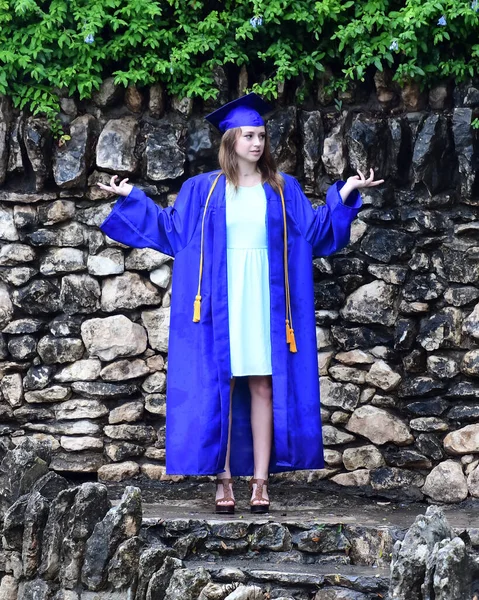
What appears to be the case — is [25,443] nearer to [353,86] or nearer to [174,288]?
[174,288]

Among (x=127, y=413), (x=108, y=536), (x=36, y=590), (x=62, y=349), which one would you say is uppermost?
(x=62, y=349)

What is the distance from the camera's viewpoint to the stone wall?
5570mm

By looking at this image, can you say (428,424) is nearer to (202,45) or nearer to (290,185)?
(290,185)

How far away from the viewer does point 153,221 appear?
16.5ft

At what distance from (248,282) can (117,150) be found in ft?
4.23

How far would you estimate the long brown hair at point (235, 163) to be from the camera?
4973mm

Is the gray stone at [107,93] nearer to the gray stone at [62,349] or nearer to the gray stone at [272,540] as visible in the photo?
the gray stone at [62,349]

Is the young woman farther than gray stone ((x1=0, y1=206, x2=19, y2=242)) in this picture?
No

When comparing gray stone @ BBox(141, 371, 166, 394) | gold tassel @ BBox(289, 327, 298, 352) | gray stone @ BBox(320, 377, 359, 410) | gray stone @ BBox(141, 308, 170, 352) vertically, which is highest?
gray stone @ BBox(141, 308, 170, 352)

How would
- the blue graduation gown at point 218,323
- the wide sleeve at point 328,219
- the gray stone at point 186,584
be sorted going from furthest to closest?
1. the wide sleeve at point 328,219
2. the blue graduation gown at point 218,323
3. the gray stone at point 186,584

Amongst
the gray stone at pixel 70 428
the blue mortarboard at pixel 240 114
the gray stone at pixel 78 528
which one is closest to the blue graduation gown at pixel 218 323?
the blue mortarboard at pixel 240 114

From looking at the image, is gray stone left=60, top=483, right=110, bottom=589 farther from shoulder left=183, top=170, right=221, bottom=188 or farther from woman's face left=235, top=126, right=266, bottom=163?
woman's face left=235, top=126, right=266, bottom=163

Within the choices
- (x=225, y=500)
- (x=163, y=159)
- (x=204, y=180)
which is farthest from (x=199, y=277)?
(x=163, y=159)

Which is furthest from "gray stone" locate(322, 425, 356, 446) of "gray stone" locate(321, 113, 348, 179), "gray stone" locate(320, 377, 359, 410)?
"gray stone" locate(321, 113, 348, 179)
